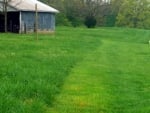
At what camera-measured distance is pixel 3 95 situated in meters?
10.5

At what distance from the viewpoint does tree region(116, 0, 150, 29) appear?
84.6 meters

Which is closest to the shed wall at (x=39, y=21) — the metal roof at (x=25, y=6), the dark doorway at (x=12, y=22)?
the metal roof at (x=25, y=6)

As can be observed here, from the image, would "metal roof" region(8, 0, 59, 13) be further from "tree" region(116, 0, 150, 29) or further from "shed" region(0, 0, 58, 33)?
"tree" region(116, 0, 150, 29)

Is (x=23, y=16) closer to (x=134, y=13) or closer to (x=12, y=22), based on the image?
(x=12, y=22)

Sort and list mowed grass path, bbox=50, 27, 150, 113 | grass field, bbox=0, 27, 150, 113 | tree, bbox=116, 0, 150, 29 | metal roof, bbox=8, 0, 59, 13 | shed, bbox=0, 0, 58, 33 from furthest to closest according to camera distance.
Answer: tree, bbox=116, 0, 150, 29 < shed, bbox=0, 0, 58, 33 < metal roof, bbox=8, 0, 59, 13 < mowed grass path, bbox=50, 27, 150, 113 < grass field, bbox=0, 27, 150, 113

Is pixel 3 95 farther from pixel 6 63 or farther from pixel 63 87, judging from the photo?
pixel 6 63

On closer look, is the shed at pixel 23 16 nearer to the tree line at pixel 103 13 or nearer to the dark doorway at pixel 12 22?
the dark doorway at pixel 12 22

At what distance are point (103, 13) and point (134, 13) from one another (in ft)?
22.4

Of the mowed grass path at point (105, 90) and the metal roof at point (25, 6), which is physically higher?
the metal roof at point (25, 6)

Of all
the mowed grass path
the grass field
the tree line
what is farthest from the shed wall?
the grass field

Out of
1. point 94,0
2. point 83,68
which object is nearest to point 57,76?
point 83,68

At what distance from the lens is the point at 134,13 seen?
85250 mm

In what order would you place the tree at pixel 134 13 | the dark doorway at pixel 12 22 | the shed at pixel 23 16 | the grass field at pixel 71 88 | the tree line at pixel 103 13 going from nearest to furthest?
the grass field at pixel 71 88
the shed at pixel 23 16
the dark doorway at pixel 12 22
the tree line at pixel 103 13
the tree at pixel 134 13

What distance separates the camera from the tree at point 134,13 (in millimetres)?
84562
